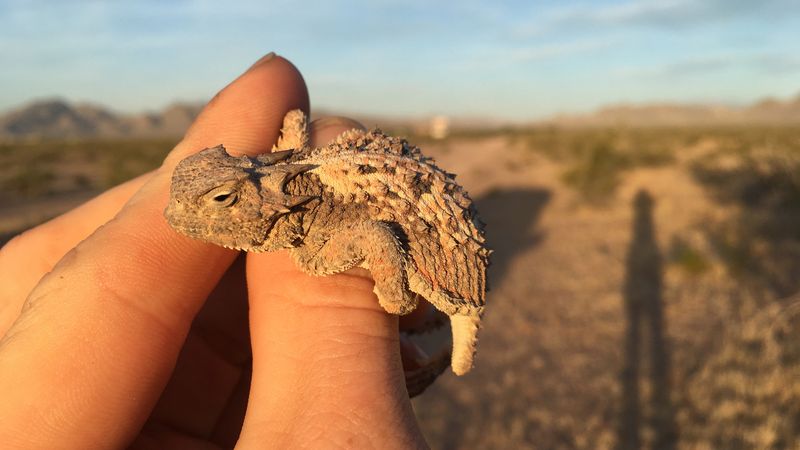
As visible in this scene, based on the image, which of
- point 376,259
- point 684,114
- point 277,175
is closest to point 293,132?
point 277,175

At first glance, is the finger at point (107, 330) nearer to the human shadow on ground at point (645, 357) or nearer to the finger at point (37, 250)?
the finger at point (37, 250)

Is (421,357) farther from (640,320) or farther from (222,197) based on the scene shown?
(640,320)

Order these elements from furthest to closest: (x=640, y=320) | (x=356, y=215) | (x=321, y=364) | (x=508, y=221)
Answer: (x=508, y=221)
(x=640, y=320)
(x=356, y=215)
(x=321, y=364)

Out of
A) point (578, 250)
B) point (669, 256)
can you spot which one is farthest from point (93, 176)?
point (669, 256)

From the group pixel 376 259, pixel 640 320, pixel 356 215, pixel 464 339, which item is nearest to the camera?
pixel 376 259

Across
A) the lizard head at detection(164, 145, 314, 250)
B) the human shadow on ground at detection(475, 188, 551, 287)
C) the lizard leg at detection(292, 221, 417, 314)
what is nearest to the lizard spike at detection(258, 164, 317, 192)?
the lizard head at detection(164, 145, 314, 250)

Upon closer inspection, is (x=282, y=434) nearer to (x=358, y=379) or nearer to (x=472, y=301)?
(x=358, y=379)
